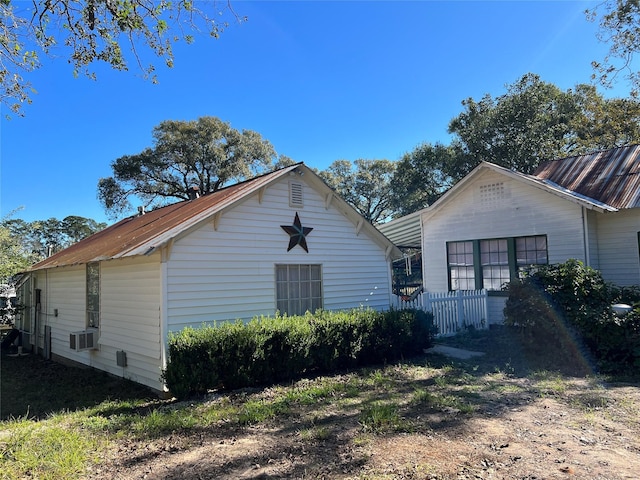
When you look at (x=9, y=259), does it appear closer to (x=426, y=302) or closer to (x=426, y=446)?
(x=426, y=302)

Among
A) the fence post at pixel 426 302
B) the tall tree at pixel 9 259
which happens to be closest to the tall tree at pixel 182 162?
the tall tree at pixel 9 259

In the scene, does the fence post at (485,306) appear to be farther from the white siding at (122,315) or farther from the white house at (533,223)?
the white siding at (122,315)

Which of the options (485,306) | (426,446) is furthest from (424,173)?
(426,446)

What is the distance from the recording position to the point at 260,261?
361 inches

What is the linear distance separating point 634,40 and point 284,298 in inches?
482

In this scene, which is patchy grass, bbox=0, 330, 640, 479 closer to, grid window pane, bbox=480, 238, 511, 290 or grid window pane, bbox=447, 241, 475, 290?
grid window pane, bbox=480, 238, 511, 290

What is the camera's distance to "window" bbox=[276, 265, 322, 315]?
954 centimetres

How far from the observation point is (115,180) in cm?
3109

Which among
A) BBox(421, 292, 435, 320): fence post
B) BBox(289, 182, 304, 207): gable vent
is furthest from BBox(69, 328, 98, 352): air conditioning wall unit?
BBox(421, 292, 435, 320): fence post

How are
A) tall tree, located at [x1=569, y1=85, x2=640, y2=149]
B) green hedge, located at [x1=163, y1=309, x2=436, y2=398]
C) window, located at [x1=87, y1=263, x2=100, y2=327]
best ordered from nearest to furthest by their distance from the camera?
green hedge, located at [x1=163, y1=309, x2=436, y2=398]
window, located at [x1=87, y1=263, x2=100, y2=327]
tall tree, located at [x1=569, y1=85, x2=640, y2=149]

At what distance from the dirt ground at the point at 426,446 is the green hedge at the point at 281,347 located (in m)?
1.71

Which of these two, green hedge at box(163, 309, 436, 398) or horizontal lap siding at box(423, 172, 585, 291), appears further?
horizontal lap siding at box(423, 172, 585, 291)

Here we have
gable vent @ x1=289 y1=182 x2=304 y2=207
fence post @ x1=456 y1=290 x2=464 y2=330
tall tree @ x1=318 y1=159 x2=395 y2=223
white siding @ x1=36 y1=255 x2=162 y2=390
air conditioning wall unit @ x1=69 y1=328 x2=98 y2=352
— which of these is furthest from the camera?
tall tree @ x1=318 y1=159 x2=395 y2=223

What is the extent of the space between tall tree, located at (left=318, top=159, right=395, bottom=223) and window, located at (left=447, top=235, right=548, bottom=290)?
94.9ft
